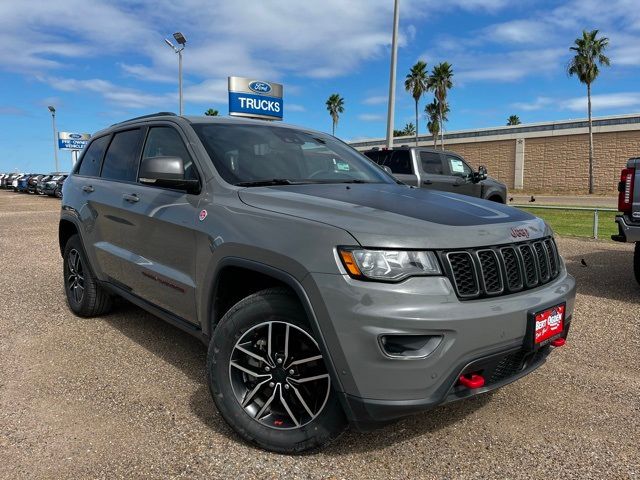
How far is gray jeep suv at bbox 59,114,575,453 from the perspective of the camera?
2248 millimetres

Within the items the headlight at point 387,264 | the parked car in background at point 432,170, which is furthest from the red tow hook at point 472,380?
the parked car in background at point 432,170

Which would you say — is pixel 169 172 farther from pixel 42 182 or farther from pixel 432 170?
pixel 42 182

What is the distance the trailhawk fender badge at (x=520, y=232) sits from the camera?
2.67 m

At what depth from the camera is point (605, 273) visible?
7508mm

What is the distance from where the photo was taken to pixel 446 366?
7.40 feet

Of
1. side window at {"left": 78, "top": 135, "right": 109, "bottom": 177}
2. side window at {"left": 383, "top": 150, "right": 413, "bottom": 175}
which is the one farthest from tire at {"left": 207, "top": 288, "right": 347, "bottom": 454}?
side window at {"left": 383, "top": 150, "right": 413, "bottom": 175}

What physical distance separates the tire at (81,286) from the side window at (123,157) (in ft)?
2.73

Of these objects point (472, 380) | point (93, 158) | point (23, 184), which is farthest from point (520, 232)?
point (23, 184)

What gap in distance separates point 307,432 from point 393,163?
920 centimetres

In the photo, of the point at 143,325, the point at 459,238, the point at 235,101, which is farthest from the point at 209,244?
the point at 235,101

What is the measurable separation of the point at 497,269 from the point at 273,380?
124cm

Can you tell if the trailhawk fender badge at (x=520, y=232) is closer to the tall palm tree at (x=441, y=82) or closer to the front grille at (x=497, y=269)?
the front grille at (x=497, y=269)

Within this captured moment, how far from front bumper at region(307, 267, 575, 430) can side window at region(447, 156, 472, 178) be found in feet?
31.4

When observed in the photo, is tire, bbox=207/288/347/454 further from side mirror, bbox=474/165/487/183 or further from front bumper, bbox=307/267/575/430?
side mirror, bbox=474/165/487/183
